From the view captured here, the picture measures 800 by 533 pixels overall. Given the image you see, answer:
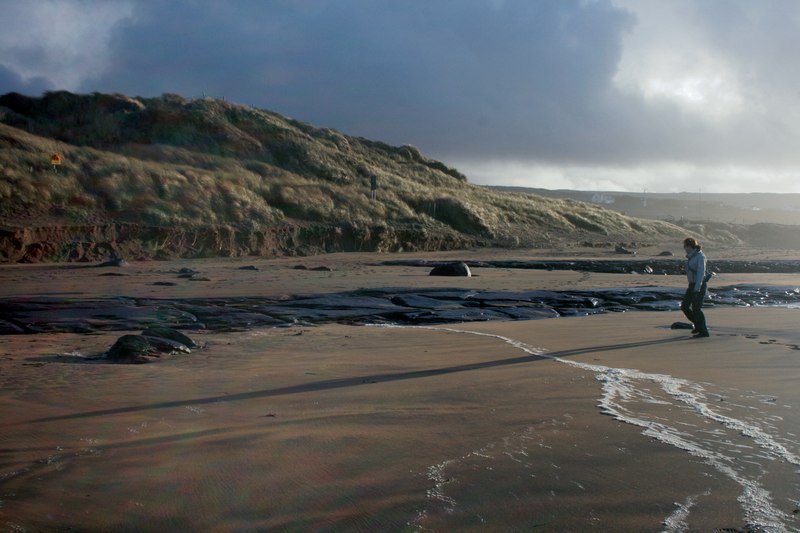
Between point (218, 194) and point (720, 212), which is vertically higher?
point (720, 212)

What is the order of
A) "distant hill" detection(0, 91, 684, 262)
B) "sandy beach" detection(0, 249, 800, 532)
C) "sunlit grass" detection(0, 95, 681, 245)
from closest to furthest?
"sandy beach" detection(0, 249, 800, 532)
"distant hill" detection(0, 91, 684, 262)
"sunlit grass" detection(0, 95, 681, 245)

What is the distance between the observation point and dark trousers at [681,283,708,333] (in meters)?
10.4

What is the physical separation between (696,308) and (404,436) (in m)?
6.69

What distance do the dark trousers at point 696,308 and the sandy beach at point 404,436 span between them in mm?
787

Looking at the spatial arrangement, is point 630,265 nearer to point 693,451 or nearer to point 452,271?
point 452,271

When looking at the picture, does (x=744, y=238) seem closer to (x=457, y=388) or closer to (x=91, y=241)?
(x=91, y=241)

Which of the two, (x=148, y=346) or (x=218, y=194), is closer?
(x=148, y=346)

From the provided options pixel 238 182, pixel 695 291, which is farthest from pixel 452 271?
pixel 238 182

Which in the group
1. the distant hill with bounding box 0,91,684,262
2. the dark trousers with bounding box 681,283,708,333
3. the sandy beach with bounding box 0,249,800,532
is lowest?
the sandy beach with bounding box 0,249,800,532

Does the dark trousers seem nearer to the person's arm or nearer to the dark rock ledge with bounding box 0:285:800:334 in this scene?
the person's arm

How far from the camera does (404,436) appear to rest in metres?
5.01

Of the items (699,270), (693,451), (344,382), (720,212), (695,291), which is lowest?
(344,382)

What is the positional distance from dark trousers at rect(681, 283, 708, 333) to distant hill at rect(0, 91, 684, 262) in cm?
1786

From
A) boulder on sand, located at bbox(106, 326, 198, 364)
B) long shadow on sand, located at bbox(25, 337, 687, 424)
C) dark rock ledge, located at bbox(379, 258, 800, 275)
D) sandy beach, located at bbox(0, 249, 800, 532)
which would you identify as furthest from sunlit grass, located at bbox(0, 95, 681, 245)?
long shadow on sand, located at bbox(25, 337, 687, 424)
